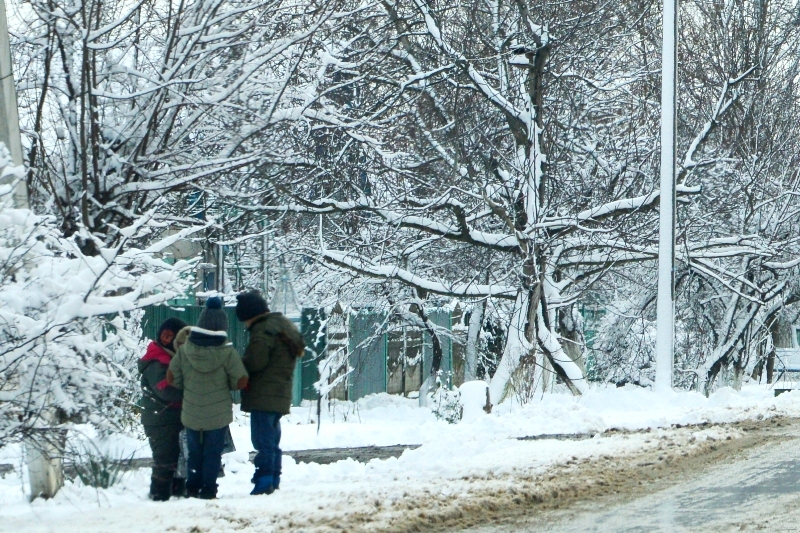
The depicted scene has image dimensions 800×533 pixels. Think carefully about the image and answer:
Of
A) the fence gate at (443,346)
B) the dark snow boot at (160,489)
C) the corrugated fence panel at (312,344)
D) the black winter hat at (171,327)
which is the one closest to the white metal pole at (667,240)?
the corrugated fence panel at (312,344)

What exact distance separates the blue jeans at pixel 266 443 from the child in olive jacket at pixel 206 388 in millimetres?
309

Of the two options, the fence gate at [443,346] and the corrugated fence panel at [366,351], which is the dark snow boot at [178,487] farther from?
the fence gate at [443,346]

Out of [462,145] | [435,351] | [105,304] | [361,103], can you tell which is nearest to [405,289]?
[435,351]

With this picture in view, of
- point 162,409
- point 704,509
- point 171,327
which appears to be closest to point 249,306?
point 171,327

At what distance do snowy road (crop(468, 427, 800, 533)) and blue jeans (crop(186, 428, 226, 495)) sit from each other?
1.99 meters

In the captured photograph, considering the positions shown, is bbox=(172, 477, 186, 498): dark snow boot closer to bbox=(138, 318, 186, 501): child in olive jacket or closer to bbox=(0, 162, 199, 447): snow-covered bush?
bbox=(138, 318, 186, 501): child in olive jacket

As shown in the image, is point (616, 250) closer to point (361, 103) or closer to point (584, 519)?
point (361, 103)

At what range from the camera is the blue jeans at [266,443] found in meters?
7.77

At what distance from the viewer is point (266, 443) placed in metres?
7.84

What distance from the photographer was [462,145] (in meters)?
16.8

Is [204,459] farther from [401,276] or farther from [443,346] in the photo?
[443,346]

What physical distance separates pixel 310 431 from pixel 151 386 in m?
6.11

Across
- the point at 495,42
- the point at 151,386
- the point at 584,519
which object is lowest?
the point at 584,519

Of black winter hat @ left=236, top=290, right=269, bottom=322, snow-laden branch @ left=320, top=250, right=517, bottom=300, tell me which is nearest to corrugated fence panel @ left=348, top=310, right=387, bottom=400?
snow-laden branch @ left=320, top=250, right=517, bottom=300
